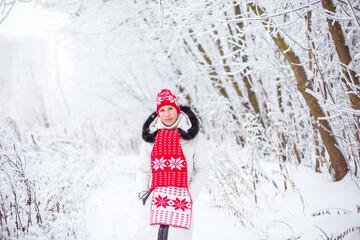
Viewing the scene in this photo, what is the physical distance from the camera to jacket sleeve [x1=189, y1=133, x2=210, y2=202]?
1645mm

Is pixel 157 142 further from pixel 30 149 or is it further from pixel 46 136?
pixel 46 136

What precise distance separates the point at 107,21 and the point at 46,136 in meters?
3.42

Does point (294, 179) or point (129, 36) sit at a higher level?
point (129, 36)

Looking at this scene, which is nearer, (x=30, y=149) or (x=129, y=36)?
(x=30, y=149)

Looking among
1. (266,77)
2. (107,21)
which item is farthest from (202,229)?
(107,21)

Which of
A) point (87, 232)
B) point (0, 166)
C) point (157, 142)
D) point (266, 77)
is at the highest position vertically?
point (266, 77)

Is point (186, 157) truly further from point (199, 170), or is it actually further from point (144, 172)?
point (144, 172)

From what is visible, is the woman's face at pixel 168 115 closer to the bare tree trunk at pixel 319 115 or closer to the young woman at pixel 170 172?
the young woman at pixel 170 172

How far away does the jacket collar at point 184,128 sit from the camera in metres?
1.68

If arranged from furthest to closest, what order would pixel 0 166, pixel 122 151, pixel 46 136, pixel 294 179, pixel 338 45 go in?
pixel 122 151 → pixel 46 136 → pixel 294 179 → pixel 0 166 → pixel 338 45

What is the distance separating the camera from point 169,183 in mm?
1611

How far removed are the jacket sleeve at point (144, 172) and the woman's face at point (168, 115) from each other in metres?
0.27

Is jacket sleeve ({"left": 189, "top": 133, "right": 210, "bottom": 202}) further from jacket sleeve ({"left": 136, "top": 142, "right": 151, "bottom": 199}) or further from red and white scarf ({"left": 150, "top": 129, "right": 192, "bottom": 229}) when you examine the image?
jacket sleeve ({"left": 136, "top": 142, "right": 151, "bottom": 199})

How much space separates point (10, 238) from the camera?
6.29ft
